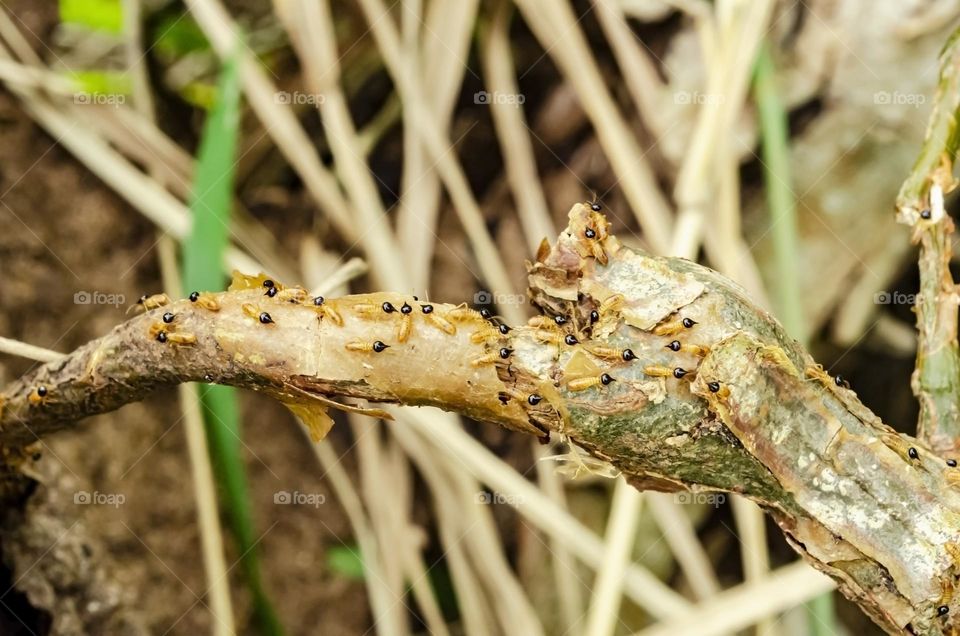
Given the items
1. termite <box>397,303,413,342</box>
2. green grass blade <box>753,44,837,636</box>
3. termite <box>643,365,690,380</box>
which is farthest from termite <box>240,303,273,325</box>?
green grass blade <box>753,44,837,636</box>

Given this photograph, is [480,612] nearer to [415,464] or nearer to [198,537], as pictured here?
[415,464]

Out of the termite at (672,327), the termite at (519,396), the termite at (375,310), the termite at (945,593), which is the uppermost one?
the termite at (375,310)

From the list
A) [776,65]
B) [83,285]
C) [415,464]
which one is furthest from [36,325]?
[776,65]

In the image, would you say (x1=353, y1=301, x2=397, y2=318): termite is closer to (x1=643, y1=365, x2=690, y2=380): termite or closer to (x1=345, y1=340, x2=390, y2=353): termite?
(x1=345, y1=340, x2=390, y2=353): termite

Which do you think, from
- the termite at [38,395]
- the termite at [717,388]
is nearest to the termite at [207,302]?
Result: the termite at [38,395]

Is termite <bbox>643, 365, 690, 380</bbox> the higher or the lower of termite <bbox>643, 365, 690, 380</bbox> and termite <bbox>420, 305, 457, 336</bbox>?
the lower

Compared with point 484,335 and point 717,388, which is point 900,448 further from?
point 484,335

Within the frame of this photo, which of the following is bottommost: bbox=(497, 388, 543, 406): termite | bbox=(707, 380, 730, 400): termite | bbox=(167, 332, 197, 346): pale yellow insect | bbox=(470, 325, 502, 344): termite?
bbox=(707, 380, 730, 400): termite

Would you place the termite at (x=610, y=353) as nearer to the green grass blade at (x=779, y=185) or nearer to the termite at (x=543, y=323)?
the termite at (x=543, y=323)
